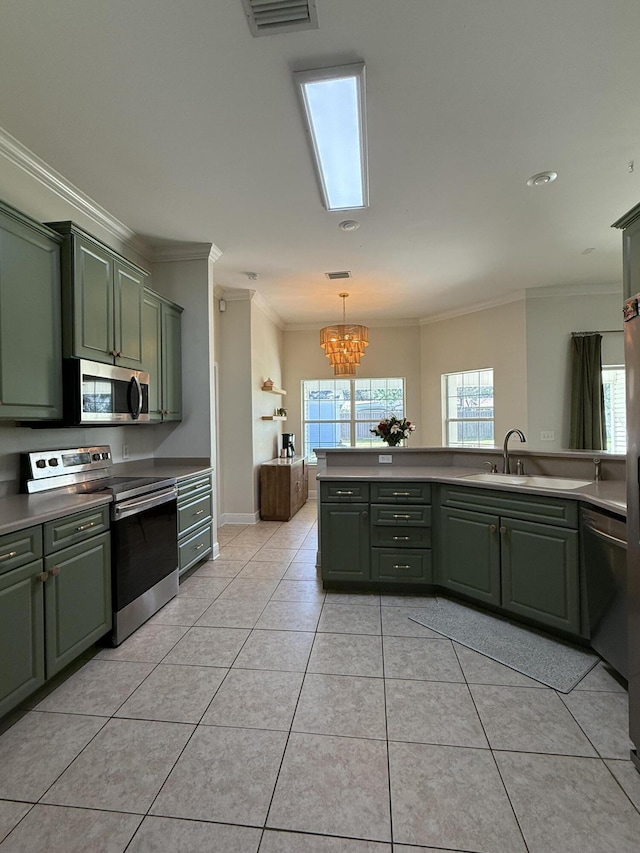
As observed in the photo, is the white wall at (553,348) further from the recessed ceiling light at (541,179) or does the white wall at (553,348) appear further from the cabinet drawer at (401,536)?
the cabinet drawer at (401,536)

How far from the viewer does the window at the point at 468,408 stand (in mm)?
6207

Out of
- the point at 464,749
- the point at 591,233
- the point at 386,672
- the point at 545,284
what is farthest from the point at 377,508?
the point at 545,284

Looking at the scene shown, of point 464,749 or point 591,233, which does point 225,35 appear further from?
point 591,233

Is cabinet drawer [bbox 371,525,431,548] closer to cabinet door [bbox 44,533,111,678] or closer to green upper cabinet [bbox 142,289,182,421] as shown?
cabinet door [bbox 44,533,111,678]

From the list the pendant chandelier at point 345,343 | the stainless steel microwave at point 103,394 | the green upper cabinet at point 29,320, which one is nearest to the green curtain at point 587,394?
the pendant chandelier at point 345,343

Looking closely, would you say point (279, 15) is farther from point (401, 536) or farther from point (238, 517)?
point (238, 517)

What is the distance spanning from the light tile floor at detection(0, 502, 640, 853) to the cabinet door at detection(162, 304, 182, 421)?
194 centimetres

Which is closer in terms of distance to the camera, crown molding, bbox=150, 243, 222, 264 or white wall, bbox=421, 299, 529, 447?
crown molding, bbox=150, 243, 222, 264

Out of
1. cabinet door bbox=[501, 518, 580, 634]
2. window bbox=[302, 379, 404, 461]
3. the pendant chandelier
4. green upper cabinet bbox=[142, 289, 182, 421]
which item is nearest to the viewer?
cabinet door bbox=[501, 518, 580, 634]

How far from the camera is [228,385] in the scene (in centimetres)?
532

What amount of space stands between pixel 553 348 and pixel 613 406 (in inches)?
42.1

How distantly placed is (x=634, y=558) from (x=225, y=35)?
2782 mm

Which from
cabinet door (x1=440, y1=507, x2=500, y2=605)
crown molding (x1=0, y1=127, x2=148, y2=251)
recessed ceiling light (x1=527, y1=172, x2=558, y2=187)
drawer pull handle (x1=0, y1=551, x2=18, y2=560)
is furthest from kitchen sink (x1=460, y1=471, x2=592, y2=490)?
crown molding (x1=0, y1=127, x2=148, y2=251)

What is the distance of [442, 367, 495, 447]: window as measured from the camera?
6207 millimetres
